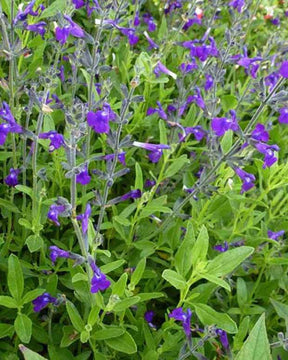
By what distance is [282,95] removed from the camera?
2551mm

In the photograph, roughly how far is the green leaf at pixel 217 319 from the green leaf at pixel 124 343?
0.37 meters

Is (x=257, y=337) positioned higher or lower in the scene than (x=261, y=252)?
higher

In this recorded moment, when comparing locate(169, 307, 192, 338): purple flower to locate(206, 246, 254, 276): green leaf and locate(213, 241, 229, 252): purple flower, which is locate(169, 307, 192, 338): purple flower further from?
locate(213, 241, 229, 252): purple flower

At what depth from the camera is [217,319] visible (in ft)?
7.96

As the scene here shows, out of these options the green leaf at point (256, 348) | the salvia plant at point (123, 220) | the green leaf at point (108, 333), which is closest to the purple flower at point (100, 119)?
the salvia plant at point (123, 220)

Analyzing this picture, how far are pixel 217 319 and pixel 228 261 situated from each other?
0.32m

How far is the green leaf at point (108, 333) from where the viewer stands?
245 cm

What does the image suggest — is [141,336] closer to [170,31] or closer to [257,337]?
[257,337]

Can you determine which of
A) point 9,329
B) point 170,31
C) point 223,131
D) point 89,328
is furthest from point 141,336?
point 170,31

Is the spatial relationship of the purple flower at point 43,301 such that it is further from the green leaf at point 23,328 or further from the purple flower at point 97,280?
the purple flower at point 97,280

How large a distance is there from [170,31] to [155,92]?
2.21 feet

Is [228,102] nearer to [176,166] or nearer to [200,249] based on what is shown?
[176,166]

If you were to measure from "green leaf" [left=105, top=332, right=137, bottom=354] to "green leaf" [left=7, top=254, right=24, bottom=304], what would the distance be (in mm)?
524

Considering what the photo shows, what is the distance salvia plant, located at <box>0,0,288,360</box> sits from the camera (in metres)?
2.45
